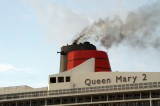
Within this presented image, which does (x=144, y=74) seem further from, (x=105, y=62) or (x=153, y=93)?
(x=105, y=62)

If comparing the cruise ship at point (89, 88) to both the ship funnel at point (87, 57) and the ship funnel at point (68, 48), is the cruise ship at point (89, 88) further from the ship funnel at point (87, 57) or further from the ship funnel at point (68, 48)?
the ship funnel at point (68, 48)

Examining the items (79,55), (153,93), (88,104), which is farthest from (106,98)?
(79,55)

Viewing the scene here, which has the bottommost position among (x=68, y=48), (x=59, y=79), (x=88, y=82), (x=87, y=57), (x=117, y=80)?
(x=88, y=82)

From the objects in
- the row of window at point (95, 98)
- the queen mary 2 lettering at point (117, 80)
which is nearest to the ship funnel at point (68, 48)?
the queen mary 2 lettering at point (117, 80)

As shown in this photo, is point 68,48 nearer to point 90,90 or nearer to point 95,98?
point 90,90

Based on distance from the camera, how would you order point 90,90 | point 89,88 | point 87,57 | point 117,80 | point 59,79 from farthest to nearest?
point 87,57, point 59,79, point 89,88, point 90,90, point 117,80

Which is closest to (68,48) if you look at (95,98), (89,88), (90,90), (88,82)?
(88,82)

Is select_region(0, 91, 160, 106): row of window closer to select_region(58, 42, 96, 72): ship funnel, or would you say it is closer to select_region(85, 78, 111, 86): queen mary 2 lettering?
select_region(85, 78, 111, 86): queen mary 2 lettering

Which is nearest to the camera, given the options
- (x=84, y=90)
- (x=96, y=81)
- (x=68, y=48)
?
(x=84, y=90)

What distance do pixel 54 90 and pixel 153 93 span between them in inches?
708

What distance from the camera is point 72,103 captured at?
80.7 meters

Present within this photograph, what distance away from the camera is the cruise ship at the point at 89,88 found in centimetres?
7612

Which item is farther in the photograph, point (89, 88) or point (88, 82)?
point (88, 82)

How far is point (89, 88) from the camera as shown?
79.4 meters
